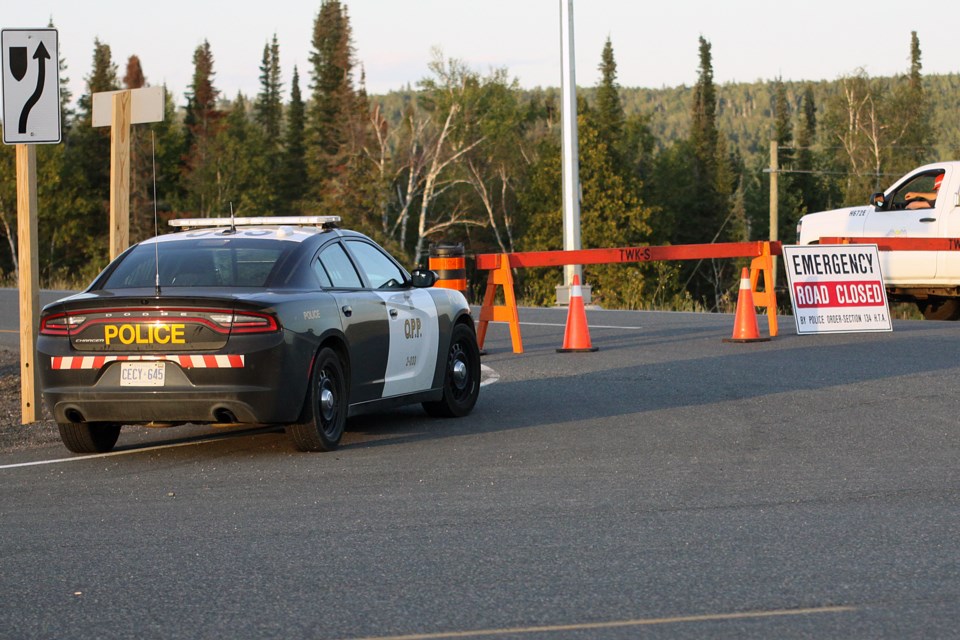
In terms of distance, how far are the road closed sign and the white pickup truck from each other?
2.04 metres

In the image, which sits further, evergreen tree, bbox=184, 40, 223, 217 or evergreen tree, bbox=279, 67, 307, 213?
evergreen tree, bbox=279, 67, 307, 213

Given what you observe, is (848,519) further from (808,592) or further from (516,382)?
(516,382)

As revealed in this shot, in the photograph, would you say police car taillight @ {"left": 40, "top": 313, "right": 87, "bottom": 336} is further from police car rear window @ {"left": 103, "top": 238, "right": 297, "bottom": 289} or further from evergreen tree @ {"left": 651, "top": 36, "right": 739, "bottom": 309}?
evergreen tree @ {"left": 651, "top": 36, "right": 739, "bottom": 309}

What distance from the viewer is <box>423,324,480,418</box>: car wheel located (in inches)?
446

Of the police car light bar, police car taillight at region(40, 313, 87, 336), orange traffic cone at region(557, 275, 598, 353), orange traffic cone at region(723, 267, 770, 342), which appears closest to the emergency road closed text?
orange traffic cone at region(723, 267, 770, 342)

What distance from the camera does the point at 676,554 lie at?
20.1 feet

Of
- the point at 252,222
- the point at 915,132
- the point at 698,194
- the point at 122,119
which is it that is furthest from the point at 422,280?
the point at 698,194

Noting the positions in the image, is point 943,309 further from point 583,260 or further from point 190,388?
point 190,388

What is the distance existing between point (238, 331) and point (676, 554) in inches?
145

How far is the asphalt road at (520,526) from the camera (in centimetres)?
517

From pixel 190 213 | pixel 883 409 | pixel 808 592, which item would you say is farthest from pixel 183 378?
pixel 190 213

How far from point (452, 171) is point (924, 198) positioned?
5710cm

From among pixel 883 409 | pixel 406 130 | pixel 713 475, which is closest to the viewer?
pixel 713 475

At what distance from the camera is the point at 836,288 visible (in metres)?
18.5
